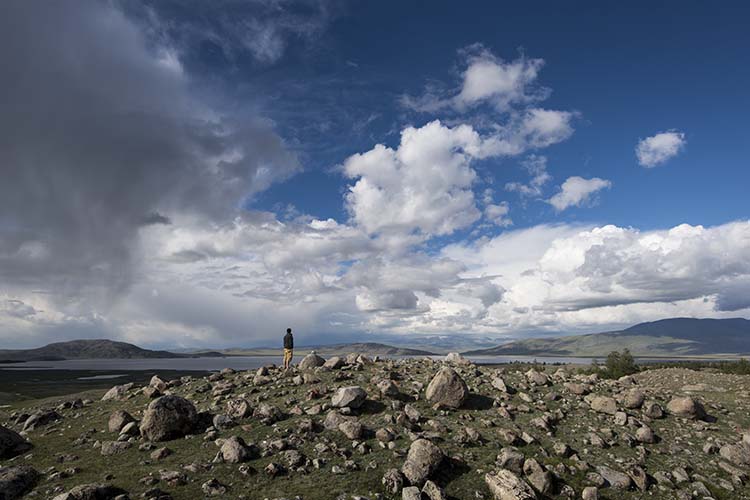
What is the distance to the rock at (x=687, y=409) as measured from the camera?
2347cm

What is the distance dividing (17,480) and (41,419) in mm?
9921

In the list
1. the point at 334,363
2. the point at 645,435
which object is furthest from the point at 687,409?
the point at 334,363

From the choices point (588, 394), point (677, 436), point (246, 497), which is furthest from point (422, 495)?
point (588, 394)

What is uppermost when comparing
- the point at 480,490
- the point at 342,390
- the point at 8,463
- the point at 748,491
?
the point at 342,390

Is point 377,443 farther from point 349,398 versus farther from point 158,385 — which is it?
point 158,385

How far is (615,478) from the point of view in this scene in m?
16.4

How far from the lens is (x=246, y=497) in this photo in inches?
546

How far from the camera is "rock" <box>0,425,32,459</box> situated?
17547 millimetres

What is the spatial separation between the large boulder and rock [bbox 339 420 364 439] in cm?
664

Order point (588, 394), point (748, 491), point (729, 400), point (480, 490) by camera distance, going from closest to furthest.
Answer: point (480, 490)
point (748, 491)
point (588, 394)
point (729, 400)

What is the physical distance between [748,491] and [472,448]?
34.3ft

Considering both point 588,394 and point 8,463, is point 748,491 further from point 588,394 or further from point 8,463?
point 8,463

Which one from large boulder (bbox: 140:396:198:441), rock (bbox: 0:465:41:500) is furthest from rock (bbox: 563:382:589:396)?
rock (bbox: 0:465:41:500)

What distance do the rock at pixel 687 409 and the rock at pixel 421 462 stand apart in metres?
16.1
